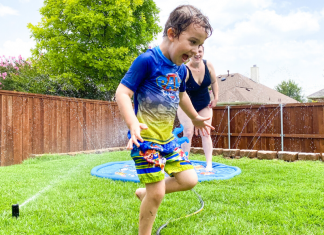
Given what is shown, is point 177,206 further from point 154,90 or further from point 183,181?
point 154,90

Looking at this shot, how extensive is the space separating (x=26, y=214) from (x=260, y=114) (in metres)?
6.30

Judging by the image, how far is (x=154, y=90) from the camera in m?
1.64

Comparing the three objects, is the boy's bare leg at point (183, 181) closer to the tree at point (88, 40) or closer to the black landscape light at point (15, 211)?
the black landscape light at point (15, 211)

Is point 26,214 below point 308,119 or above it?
below

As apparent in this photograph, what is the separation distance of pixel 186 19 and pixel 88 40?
1242 cm

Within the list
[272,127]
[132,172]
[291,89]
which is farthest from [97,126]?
[291,89]

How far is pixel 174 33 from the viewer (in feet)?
5.23

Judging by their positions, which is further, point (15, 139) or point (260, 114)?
point (260, 114)

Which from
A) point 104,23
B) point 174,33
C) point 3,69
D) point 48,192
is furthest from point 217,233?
point 3,69

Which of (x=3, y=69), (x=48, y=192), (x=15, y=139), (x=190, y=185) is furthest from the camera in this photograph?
(x=3, y=69)

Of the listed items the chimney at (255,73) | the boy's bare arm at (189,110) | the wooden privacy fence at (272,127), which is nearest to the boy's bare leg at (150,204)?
the boy's bare arm at (189,110)

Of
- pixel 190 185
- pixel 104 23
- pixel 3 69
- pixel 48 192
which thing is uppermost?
pixel 104 23

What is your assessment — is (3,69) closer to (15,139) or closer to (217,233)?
(15,139)

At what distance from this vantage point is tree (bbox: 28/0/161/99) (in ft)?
40.7
